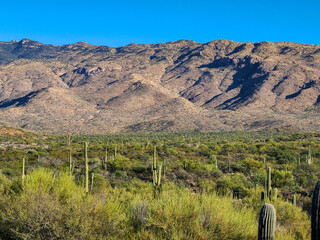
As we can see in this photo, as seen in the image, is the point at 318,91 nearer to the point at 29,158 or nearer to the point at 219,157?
the point at 219,157

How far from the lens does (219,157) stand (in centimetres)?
2875

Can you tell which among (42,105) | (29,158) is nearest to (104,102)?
(42,105)

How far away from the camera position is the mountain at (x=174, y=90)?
9050cm

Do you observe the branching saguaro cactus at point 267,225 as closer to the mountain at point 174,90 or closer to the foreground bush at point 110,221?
the foreground bush at point 110,221

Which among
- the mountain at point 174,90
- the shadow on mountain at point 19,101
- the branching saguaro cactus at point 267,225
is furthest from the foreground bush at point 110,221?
the shadow on mountain at point 19,101

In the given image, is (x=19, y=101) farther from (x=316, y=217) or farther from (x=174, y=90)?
(x=316, y=217)

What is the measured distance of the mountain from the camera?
90500 mm

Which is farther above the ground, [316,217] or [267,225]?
[316,217]

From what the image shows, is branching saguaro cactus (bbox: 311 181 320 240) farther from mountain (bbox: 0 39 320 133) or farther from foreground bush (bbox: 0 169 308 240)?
mountain (bbox: 0 39 320 133)

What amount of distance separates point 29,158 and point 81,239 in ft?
74.2

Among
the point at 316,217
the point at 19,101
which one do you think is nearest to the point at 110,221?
the point at 316,217

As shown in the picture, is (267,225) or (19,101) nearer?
(267,225)

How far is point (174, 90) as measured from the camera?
141 metres

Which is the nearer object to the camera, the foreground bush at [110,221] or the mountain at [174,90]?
the foreground bush at [110,221]
